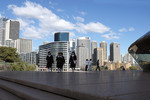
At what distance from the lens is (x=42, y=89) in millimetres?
4504

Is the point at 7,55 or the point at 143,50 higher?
the point at 7,55

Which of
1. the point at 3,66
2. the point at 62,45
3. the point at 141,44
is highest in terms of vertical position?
the point at 62,45

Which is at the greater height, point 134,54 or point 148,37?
point 148,37

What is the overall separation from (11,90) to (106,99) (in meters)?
3.57

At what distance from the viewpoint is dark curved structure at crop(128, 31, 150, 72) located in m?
12.2

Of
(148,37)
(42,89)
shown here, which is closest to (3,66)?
(148,37)

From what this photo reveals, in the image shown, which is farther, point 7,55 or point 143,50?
point 7,55

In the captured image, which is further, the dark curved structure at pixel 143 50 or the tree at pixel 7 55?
the tree at pixel 7 55

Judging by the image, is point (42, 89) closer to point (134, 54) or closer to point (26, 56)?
point (134, 54)

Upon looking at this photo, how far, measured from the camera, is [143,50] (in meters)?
13.1

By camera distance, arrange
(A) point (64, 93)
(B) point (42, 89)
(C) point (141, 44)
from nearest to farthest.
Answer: (A) point (64, 93)
(B) point (42, 89)
(C) point (141, 44)

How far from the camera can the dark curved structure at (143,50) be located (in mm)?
12211

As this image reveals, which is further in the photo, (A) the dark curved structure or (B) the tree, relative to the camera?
(B) the tree

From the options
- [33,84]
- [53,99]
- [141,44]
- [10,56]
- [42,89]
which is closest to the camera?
[53,99]
